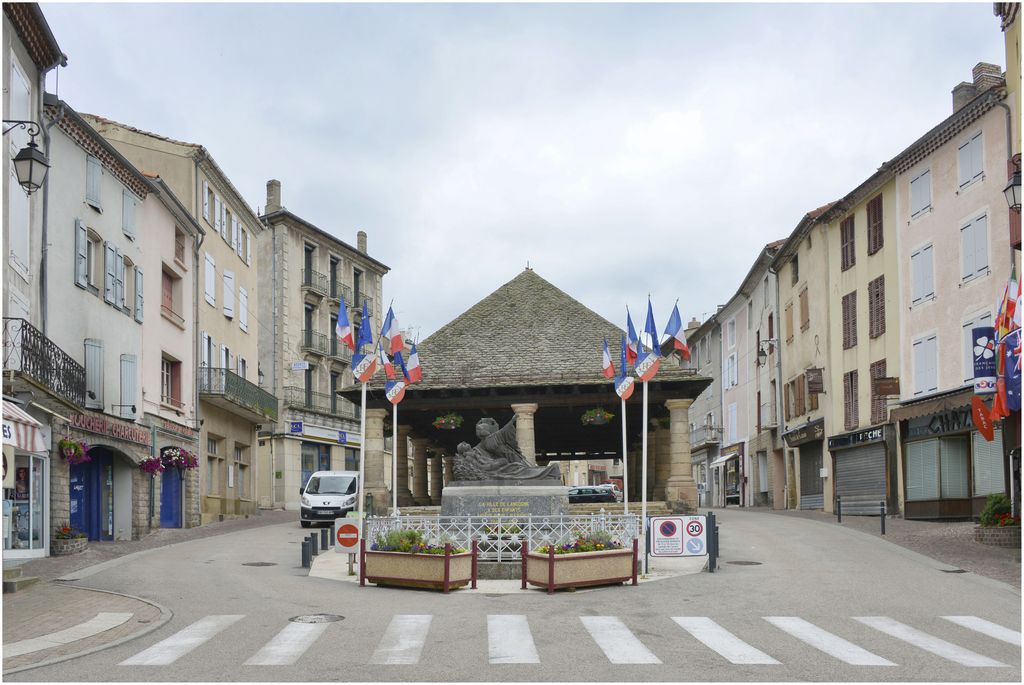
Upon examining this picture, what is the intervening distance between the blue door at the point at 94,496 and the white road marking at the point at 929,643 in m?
19.4

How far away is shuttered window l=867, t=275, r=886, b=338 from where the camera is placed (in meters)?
33.3

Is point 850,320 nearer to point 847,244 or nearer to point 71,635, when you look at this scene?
point 847,244

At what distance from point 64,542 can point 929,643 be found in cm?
1724

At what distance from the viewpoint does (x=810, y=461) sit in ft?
134

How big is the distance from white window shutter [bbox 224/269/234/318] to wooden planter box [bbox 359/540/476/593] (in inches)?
881

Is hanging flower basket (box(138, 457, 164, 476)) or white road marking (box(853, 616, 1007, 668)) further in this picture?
hanging flower basket (box(138, 457, 164, 476))

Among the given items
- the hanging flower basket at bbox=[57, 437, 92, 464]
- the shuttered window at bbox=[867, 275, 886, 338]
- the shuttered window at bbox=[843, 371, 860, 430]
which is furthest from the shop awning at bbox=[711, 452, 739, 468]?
the hanging flower basket at bbox=[57, 437, 92, 464]

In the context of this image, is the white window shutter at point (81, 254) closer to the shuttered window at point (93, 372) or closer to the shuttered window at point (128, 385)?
the shuttered window at point (93, 372)

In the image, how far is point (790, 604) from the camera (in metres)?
14.6

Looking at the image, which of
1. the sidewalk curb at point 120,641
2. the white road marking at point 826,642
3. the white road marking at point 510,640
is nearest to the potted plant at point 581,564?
the white road marking at point 510,640

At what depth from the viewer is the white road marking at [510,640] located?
398 inches

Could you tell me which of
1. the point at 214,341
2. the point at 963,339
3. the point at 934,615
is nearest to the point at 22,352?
the point at 934,615

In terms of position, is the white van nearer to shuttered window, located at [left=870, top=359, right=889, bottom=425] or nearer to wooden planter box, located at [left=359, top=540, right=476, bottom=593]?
shuttered window, located at [left=870, top=359, right=889, bottom=425]

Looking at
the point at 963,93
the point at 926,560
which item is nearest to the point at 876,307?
the point at 963,93
